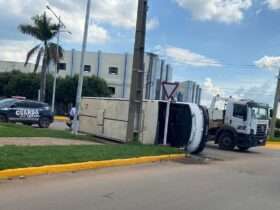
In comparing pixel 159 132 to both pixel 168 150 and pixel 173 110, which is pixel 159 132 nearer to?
pixel 173 110

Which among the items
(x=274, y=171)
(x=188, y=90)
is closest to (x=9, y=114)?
(x=274, y=171)

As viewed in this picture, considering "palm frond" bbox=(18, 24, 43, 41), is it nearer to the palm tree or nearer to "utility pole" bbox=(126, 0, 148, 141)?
the palm tree

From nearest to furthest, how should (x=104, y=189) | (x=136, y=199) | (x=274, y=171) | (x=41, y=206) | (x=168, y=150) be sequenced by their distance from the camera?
1. (x=41, y=206)
2. (x=136, y=199)
3. (x=104, y=189)
4. (x=274, y=171)
5. (x=168, y=150)

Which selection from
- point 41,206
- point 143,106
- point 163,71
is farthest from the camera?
point 163,71

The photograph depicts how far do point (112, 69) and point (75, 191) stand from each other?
59.7m

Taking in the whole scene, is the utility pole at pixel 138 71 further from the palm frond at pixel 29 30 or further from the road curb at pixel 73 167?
the palm frond at pixel 29 30

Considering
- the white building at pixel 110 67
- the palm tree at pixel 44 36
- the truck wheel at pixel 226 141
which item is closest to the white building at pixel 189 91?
the white building at pixel 110 67

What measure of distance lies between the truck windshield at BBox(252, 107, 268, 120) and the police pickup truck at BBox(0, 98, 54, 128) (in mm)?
12580

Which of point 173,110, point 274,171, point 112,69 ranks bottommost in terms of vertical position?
point 274,171

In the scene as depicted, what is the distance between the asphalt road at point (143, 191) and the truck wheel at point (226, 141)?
10.4 meters

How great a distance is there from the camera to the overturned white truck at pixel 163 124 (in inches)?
718

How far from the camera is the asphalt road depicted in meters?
7.69

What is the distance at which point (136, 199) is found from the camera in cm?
828

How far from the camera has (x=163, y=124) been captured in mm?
18891
